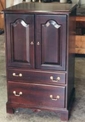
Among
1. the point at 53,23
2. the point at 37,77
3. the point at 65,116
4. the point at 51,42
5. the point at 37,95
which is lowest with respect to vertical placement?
the point at 65,116

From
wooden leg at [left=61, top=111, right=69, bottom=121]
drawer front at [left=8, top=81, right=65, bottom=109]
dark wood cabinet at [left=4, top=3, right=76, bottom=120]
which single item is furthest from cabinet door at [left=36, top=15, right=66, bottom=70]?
wooden leg at [left=61, top=111, right=69, bottom=121]

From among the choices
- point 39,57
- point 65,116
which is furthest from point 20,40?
point 65,116

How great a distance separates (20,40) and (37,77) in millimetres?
409

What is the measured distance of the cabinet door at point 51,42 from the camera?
266 cm

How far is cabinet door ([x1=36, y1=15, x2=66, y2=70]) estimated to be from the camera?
2664 millimetres

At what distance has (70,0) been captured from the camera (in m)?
5.52

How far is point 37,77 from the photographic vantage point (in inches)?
112

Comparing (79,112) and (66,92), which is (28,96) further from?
(79,112)

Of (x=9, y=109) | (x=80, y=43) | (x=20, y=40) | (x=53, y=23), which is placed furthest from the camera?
(x=80, y=43)

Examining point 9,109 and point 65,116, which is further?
point 9,109

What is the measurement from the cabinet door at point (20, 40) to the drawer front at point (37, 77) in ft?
0.25

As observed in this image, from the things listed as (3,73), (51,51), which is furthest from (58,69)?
(3,73)

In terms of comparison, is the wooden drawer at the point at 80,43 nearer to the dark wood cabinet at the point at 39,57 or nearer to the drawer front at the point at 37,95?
the dark wood cabinet at the point at 39,57

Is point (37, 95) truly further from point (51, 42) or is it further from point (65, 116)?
point (51, 42)
